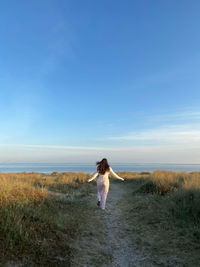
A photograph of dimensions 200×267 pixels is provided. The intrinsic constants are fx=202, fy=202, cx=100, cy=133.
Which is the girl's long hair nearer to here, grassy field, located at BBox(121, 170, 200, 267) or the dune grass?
grassy field, located at BBox(121, 170, 200, 267)

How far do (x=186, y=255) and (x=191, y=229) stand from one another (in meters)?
1.39

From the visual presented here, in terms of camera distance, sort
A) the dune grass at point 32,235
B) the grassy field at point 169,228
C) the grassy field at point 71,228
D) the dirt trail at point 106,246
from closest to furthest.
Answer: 1. the dune grass at point 32,235
2. the grassy field at point 71,228
3. the dirt trail at point 106,246
4. the grassy field at point 169,228

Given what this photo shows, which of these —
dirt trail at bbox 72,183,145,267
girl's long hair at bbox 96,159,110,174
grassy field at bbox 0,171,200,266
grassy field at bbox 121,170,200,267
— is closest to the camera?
grassy field at bbox 0,171,200,266

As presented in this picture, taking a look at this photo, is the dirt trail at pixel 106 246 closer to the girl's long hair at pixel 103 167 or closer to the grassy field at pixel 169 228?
the grassy field at pixel 169 228

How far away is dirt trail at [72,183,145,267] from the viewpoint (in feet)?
14.2

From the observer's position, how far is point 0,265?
330 centimetres

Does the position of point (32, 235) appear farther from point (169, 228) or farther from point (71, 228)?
point (169, 228)

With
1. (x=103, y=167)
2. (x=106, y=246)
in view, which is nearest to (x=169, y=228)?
(x=106, y=246)

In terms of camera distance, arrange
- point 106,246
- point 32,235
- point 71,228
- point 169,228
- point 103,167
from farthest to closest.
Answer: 1. point 103,167
2. point 169,228
3. point 71,228
4. point 106,246
5. point 32,235

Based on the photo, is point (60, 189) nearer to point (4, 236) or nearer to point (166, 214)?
point (166, 214)

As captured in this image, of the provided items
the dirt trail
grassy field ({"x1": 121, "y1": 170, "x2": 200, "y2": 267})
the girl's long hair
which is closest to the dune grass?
the dirt trail

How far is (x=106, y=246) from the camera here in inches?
→ 201

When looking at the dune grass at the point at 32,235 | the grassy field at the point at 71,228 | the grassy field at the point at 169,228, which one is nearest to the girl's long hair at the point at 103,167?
the grassy field at the point at 71,228

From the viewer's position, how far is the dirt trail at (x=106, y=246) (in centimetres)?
432
